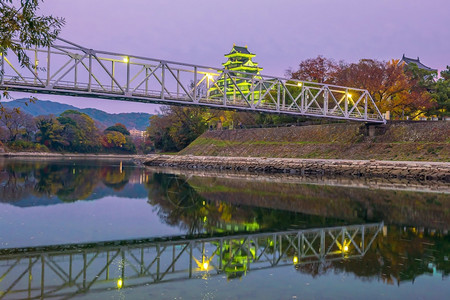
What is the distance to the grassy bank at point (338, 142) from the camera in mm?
52188

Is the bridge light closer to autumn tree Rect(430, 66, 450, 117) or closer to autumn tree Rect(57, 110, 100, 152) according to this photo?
autumn tree Rect(430, 66, 450, 117)

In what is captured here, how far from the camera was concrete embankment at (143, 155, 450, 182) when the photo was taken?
142 feet

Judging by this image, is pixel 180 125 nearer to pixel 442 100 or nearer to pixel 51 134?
pixel 51 134

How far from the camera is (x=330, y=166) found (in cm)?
5225

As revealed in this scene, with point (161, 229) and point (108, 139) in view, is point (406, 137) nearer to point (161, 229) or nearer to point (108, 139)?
point (161, 229)

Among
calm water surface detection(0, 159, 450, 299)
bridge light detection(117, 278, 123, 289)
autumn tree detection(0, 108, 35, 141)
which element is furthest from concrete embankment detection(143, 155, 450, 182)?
autumn tree detection(0, 108, 35, 141)

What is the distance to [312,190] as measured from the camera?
106ft

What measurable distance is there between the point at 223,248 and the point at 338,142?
5071 centimetres

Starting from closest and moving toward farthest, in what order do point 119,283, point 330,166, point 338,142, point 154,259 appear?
1. point 119,283
2. point 154,259
3. point 330,166
4. point 338,142

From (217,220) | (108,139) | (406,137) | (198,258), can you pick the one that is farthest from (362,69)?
(108,139)

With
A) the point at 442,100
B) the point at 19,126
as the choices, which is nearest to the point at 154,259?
the point at 442,100

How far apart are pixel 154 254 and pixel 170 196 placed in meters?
15.1

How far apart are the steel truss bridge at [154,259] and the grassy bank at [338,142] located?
37.3 metres

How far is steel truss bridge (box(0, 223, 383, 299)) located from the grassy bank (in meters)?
37.3
